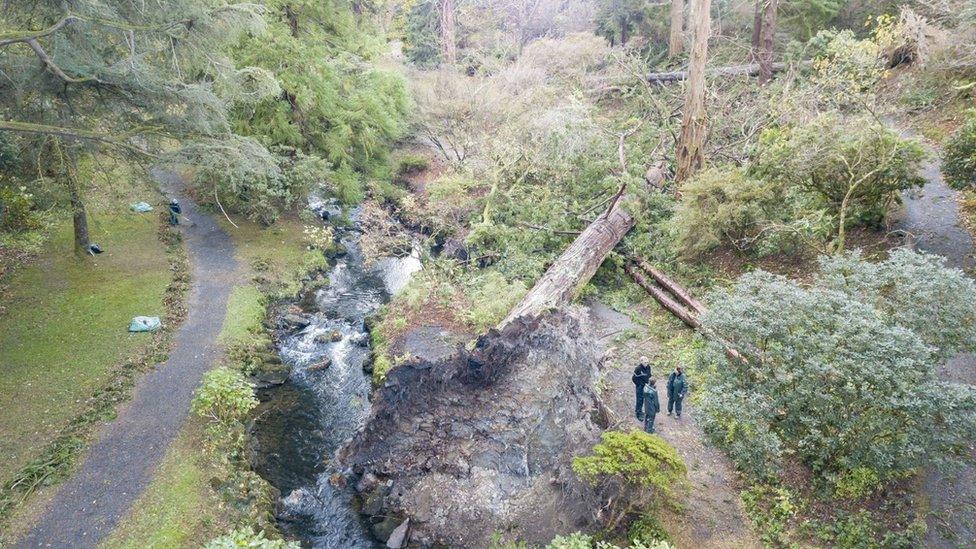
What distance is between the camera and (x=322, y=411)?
12.7 m

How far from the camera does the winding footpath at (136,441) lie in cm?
860

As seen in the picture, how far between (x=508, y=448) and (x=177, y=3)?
12177mm

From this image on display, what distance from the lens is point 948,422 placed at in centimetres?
694

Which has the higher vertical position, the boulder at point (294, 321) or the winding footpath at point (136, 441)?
the winding footpath at point (136, 441)

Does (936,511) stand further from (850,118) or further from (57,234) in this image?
(57,234)

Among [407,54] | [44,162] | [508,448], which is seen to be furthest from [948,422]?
[407,54]

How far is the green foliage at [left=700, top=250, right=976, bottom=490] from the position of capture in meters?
7.12

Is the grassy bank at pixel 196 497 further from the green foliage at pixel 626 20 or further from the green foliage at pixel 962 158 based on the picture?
the green foliage at pixel 626 20

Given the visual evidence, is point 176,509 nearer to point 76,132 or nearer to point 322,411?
point 322,411

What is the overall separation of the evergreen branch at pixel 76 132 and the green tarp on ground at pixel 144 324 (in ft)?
18.1

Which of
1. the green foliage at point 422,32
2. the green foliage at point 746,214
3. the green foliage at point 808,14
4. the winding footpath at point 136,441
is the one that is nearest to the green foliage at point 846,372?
the green foliage at point 746,214

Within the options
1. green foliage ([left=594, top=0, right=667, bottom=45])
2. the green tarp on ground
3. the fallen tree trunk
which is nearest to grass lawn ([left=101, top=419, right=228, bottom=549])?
the green tarp on ground

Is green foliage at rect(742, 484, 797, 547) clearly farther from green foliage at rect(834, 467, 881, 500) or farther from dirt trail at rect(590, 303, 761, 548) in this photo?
green foliage at rect(834, 467, 881, 500)

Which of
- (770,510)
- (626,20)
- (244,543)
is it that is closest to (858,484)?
(770,510)
